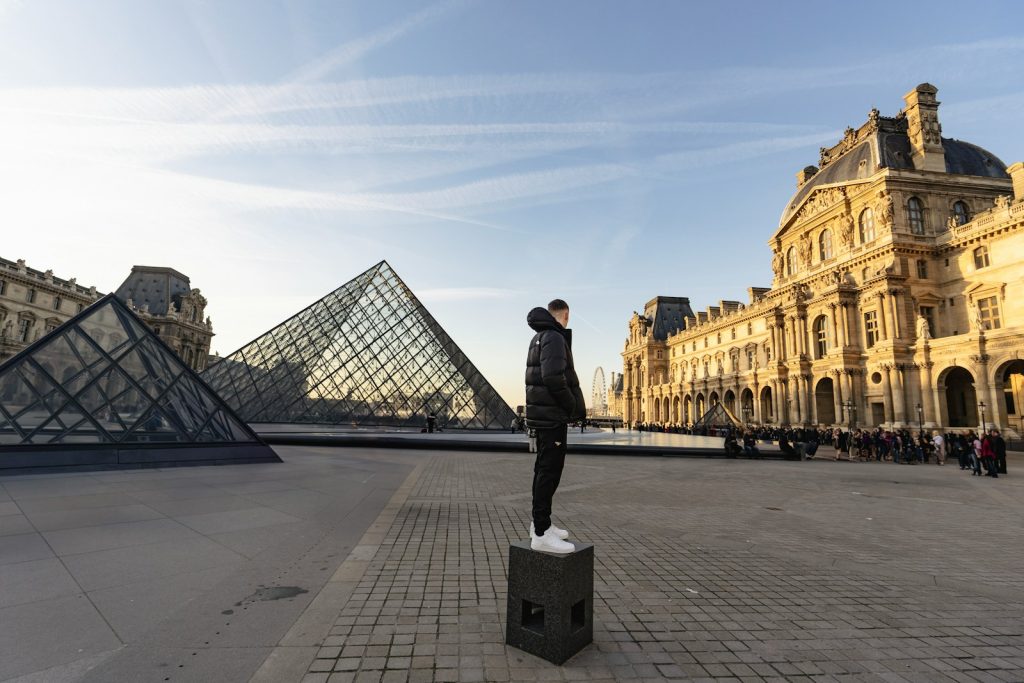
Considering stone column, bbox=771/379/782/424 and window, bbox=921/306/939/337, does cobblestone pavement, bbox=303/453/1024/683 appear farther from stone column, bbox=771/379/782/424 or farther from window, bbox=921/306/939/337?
stone column, bbox=771/379/782/424

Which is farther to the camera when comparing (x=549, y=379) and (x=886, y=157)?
(x=886, y=157)

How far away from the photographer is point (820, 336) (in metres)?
40.9

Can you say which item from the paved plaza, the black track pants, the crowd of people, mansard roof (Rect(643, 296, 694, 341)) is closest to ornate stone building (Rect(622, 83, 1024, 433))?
the crowd of people

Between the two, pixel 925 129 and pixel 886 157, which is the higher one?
pixel 925 129

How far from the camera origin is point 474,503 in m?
7.70

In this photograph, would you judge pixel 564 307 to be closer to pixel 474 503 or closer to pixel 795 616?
pixel 795 616

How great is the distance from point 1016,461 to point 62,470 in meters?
33.2

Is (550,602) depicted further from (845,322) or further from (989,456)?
(845,322)

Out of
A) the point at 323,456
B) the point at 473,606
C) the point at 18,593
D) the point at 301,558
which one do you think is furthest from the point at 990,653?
the point at 323,456

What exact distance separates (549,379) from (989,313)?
42619 mm

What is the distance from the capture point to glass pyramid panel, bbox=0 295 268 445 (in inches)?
349

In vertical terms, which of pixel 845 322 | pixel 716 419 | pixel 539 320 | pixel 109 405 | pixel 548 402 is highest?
pixel 845 322

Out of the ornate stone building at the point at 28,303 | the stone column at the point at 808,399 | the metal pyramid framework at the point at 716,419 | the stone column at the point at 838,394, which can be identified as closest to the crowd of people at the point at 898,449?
the stone column at the point at 838,394

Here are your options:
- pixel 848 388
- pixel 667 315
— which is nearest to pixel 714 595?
pixel 848 388
